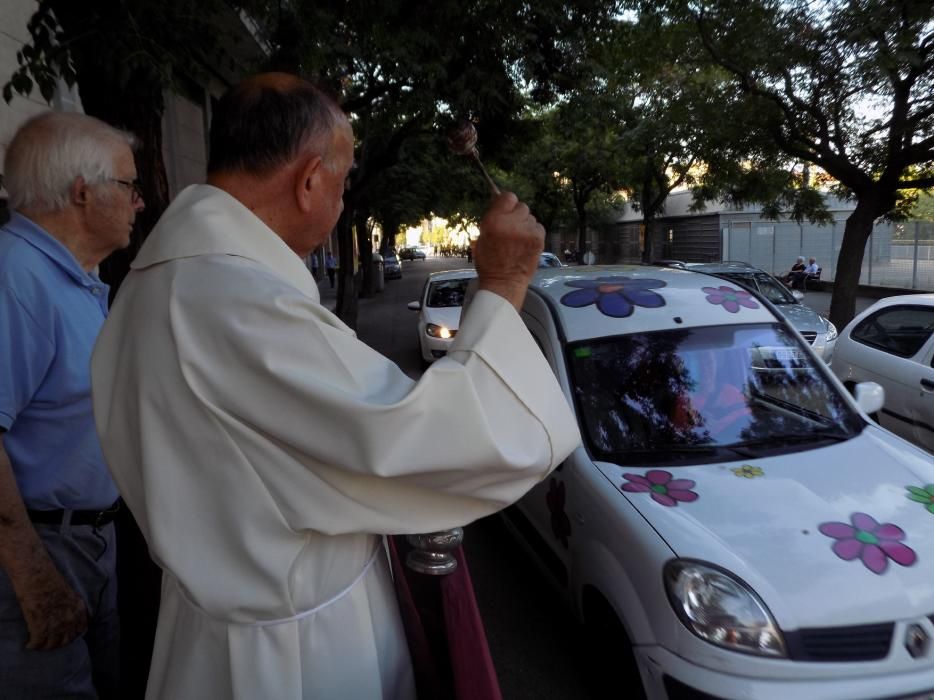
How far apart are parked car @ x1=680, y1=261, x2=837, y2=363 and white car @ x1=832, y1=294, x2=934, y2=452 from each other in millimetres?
616

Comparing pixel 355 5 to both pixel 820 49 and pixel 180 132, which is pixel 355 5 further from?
pixel 180 132

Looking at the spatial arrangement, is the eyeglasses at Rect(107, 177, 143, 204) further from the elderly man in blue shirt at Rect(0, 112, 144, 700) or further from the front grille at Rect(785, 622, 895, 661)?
the front grille at Rect(785, 622, 895, 661)

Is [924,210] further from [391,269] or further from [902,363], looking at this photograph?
[391,269]

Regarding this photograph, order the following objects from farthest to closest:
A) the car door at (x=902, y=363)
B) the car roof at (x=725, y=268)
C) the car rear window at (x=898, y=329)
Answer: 1. the car roof at (x=725, y=268)
2. the car rear window at (x=898, y=329)
3. the car door at (x=902, y=363)

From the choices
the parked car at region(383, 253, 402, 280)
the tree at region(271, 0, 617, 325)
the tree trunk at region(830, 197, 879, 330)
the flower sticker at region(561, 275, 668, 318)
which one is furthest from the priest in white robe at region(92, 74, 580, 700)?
the parked car at region(383, 253, 402, 280)

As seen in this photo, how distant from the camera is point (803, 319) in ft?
29.5

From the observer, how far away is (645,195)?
24906 millimetres

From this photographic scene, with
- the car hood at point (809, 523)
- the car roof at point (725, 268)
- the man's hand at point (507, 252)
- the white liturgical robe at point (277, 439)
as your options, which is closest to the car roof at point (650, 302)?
the car hood at point (809, 523)

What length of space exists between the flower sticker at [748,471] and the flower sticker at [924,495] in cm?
55

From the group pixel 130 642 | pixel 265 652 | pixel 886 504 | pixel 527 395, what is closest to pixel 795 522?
pixel 886 504

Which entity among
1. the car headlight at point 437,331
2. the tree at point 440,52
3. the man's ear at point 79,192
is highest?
the tree at point 440,52

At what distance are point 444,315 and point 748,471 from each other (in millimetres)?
7988

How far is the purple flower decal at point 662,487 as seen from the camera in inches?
106

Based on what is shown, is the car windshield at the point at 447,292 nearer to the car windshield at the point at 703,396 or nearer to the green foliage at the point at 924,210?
the car windshield at the point at 703,396
